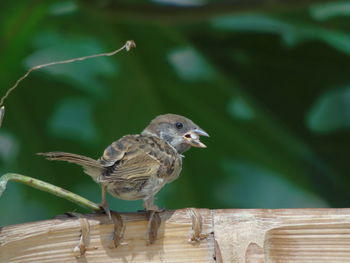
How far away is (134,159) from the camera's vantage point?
2.43m

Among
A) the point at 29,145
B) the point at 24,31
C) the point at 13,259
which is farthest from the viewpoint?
the point at 29,145

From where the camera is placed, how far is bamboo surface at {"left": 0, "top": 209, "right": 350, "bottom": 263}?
187cm

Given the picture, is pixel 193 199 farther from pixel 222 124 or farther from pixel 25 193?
pixel 25 193

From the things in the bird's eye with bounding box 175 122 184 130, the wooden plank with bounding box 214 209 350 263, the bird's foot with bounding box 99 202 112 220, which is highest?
the bird's eye with bounding box 175 122 184 130

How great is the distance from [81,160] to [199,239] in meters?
0.48

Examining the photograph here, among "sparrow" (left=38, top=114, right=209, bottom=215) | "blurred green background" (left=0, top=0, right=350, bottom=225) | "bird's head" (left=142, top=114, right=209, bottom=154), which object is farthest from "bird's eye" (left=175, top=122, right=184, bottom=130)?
"blurred green background" (left=0, top=0, right=350, bottom=225)

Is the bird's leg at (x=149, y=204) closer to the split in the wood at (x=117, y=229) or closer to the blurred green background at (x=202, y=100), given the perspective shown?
the split in the wood at (x=117, y=229)

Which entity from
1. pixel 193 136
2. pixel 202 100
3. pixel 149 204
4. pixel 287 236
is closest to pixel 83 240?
pixel 149 204

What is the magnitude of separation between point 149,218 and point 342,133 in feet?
7.53

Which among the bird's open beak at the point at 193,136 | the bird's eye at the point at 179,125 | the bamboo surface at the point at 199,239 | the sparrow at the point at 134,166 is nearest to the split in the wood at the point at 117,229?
the bamboo surface at the point at 199,239

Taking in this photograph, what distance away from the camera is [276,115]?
13.4ft

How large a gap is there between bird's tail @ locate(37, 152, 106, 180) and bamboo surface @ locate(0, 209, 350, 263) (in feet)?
0.68

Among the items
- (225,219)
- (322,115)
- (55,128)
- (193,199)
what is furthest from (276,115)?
(225,219)

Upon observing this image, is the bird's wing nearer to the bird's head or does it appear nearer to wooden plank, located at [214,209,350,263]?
the bird's head
